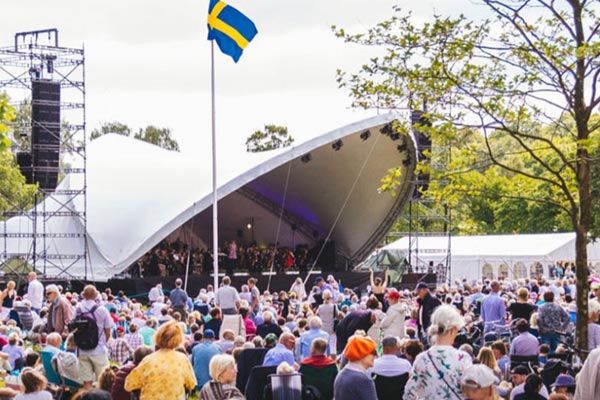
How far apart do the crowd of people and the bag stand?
12mm

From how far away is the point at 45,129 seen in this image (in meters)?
29.3

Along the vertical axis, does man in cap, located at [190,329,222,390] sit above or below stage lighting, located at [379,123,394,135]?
below

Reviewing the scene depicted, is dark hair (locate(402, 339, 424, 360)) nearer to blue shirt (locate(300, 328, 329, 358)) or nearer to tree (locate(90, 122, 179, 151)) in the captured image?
blue shirt (locate(300, 328, 329, 358))

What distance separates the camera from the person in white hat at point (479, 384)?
5.02 m

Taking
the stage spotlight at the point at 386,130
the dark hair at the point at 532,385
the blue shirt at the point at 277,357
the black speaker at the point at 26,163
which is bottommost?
the blue shirt at the point at 277,357

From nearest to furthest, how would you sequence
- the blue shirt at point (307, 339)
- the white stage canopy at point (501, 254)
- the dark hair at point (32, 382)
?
1. the dark hair at point (32, 382)
2. the blue shirt at point (307, 339)
3. the white stage canopy at point (501, 254)

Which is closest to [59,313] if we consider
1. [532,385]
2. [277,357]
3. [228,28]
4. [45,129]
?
[277,357]

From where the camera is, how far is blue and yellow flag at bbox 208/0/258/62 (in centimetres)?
2236

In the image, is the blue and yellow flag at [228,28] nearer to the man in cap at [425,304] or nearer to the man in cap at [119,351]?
the man in cap at [425,304]

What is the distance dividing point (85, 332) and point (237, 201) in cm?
2638

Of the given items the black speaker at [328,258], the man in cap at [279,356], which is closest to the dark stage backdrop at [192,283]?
the black speaker at [328,258]

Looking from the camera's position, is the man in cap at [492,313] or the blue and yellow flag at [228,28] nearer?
the man in cap at [492,313]

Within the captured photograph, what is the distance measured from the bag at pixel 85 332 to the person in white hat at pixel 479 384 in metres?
6.22

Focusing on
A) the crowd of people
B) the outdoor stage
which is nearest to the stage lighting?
the outdoor stage
